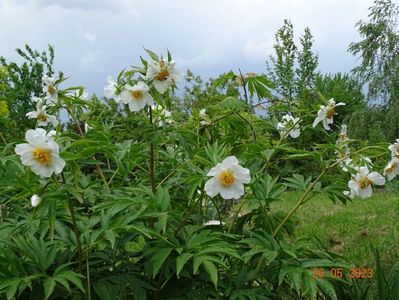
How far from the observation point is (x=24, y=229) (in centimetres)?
198

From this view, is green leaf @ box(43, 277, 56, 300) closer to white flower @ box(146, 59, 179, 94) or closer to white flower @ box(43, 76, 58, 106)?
white flower @ box(146, 59, 179, 94)

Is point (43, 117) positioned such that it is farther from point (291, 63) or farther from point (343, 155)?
point (291, 63)

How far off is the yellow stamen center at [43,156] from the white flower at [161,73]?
0.47 m

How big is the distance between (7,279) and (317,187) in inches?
42.9

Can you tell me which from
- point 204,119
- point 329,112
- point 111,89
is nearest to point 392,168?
point 329,112

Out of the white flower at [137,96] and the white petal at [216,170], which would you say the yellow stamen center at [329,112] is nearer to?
the white petal at [216,170]

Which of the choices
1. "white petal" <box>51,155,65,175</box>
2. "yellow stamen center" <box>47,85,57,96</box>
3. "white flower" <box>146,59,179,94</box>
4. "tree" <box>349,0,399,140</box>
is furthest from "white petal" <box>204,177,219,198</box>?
"tree" <box>349,0,399,140</box>

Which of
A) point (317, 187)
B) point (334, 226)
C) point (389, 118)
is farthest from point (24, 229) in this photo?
point (389, 118)

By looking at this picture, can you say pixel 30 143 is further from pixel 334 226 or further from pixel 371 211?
pixel 371 211

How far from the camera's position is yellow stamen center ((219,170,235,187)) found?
183cm

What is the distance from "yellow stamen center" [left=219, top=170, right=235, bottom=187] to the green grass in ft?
5.49

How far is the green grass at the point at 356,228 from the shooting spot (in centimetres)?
416

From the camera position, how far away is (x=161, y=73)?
6.26ft
